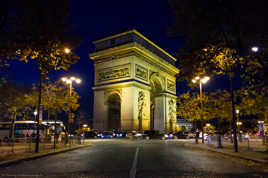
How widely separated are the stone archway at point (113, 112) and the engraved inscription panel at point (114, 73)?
3.03 m

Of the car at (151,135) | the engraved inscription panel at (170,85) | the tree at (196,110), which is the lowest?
the car at (151,135)

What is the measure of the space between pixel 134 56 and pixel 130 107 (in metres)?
8.07

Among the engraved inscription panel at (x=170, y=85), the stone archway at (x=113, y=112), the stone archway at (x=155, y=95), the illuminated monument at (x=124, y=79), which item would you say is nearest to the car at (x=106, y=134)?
the illuminated monument at (x=124, y=79)

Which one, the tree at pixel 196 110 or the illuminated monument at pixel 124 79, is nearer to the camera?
the tree at pixel 196 110

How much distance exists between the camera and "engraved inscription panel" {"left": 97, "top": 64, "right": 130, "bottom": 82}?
41125 millimetres

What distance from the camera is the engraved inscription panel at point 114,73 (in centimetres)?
4112

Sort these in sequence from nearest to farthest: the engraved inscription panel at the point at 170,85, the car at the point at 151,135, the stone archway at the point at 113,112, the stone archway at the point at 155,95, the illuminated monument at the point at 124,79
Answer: the car at the point at 151,135 < the illuminated monument at the point at 124,79 < the stone archway at the point at 113,112 < the stone archway at the point at 155,95 < the engraved inscription panel at the point at 170,85

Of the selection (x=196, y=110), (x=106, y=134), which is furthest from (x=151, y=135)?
(x=196, y=110)

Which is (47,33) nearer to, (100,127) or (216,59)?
(216,59)

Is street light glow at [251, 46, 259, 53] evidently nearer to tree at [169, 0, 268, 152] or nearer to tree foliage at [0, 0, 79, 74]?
tree at [169, 0, 268, 152]

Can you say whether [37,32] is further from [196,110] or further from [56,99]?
[196,110]

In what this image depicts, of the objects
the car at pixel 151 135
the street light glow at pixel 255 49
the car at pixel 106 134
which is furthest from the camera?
the car at pixel 106 134

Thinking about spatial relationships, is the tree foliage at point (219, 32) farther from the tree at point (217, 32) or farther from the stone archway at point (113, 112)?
the stone archway at point (113, 112)

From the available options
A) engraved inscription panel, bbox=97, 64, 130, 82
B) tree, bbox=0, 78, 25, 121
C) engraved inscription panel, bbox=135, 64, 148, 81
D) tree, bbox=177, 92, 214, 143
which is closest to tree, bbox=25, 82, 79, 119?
tree, bbox=0, 78, 25, 121
